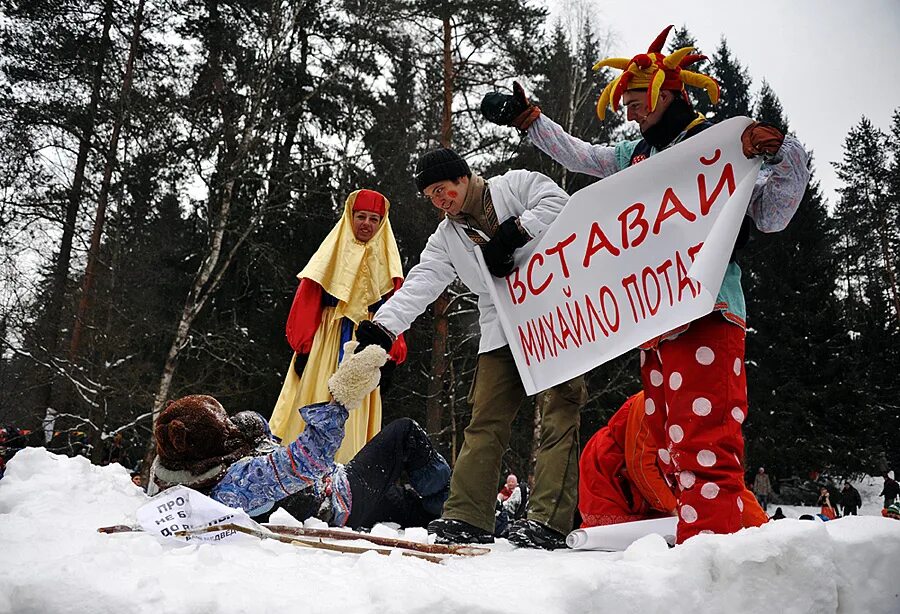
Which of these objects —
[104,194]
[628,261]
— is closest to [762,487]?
[104,194]

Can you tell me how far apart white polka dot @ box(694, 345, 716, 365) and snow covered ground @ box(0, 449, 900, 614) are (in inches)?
23.0

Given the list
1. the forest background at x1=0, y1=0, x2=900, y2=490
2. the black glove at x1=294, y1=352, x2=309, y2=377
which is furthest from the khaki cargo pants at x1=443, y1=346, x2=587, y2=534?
the forest background at x1=0, y1=0, x2=900, y2=490

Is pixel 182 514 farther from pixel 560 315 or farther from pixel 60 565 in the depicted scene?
pixel 560 315

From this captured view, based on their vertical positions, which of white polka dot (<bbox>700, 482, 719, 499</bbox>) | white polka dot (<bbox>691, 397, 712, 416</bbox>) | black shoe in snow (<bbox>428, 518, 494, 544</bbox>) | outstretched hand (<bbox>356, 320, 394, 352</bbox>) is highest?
outstretched hand (<bbox>356, 320, 394, 352</bbox>)

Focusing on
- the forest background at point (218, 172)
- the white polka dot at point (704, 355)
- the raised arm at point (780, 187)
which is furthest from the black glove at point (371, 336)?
the forest background at point (218, 172)

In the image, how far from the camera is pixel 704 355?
87.7 inches

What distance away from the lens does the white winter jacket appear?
292 cm

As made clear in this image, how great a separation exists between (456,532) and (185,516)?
38.6 inches

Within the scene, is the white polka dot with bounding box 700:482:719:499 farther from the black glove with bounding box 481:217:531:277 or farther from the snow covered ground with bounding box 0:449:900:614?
the black glove with bounding box 481:217:531:277

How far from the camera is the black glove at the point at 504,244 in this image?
9.16ft

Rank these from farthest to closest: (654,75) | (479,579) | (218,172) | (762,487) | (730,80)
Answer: (730,80) < (762,487) < (218,172) < (654,75) < (479,579)

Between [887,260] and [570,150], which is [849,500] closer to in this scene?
[887,260]

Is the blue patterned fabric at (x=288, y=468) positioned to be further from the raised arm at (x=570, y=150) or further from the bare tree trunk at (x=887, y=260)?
the bare tree trunk at (x=887, y=260)

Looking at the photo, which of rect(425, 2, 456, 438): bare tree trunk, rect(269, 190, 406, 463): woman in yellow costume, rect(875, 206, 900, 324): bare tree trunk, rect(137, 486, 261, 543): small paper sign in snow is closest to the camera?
rect(137, 486, 261, 543): small paper sign in snow
